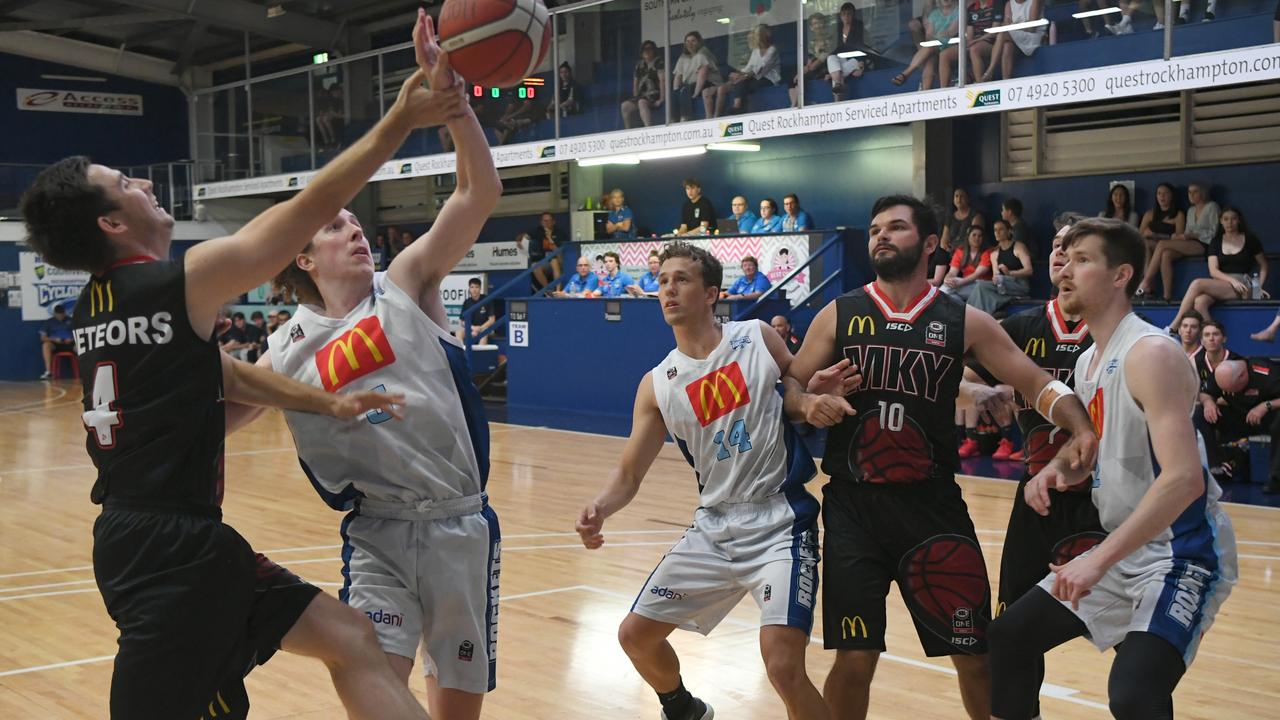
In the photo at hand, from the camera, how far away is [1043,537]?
3828 millimetres

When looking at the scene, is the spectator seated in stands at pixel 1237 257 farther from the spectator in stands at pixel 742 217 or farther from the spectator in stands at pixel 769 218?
the spectator in stands at pixel 742 217

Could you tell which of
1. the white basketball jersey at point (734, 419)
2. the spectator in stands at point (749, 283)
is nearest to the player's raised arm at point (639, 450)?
the white basketball jersey at point (734, 419)

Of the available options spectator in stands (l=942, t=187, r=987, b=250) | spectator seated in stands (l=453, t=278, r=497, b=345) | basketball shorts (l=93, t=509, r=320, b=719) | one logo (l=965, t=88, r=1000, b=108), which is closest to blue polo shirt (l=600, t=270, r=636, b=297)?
spectator seated in stands (l=453, t=278, r=497, b=345)

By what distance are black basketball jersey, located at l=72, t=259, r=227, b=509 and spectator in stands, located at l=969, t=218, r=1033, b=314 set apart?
32.4 ft

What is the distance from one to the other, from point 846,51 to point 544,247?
24.6 ft

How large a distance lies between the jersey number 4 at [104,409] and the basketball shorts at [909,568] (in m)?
2.17

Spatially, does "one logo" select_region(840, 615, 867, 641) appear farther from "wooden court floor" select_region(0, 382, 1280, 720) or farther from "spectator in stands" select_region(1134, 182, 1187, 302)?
"spectator in stands" select_region(1134, 182, 1187, 302)

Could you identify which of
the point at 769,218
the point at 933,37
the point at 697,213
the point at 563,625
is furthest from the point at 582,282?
the point at 563,625

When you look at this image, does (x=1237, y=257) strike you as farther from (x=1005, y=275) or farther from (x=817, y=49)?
(x=817, y=49)

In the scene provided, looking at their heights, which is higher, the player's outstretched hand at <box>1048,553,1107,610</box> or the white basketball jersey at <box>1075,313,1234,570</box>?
the white basketball jersey at <box>1075,313,1234,570</box>

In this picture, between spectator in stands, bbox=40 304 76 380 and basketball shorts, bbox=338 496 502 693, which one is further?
spectator in stands, bbox=40 304 76 380

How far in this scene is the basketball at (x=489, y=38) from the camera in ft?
11.0

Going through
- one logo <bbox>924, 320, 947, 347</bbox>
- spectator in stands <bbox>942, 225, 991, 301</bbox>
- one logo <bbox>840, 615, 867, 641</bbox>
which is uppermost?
spectator in stands <bbox>942, 225, 991, 301</bbox>

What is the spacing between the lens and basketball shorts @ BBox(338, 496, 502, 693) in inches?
130
